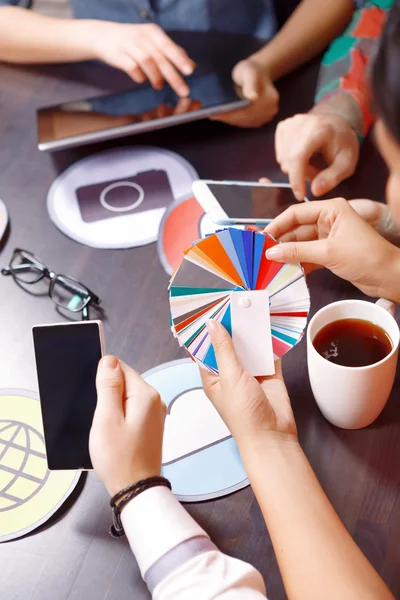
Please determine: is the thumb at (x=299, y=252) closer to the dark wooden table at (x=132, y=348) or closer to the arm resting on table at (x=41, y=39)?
the dark wooden table at (x=132, y=348)

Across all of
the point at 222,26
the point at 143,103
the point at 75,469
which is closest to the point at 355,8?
the point at 222,26

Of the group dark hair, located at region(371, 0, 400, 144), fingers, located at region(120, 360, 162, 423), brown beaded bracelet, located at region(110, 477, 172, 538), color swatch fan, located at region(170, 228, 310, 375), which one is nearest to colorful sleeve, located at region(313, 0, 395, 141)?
color swatch fan, located at region(170, 228, 310, 375)

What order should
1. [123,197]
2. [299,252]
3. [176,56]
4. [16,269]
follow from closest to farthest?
[299,252] → [16,269] → [123,197] → [176,56]

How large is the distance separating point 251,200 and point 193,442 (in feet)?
1.52

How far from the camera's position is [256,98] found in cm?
132

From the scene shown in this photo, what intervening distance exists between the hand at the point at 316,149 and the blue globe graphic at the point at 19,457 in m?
0.65

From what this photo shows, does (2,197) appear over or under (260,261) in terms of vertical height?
under

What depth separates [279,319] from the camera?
93 centimetres

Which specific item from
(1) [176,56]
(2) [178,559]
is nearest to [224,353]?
(2) [178,559]

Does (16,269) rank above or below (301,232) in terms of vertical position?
below

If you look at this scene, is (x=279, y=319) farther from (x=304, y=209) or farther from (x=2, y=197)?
(x=2, y=197)

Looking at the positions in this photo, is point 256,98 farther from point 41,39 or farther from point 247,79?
point 41,39

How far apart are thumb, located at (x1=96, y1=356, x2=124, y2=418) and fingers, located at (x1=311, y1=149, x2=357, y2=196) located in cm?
59

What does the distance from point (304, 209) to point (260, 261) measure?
195mm
